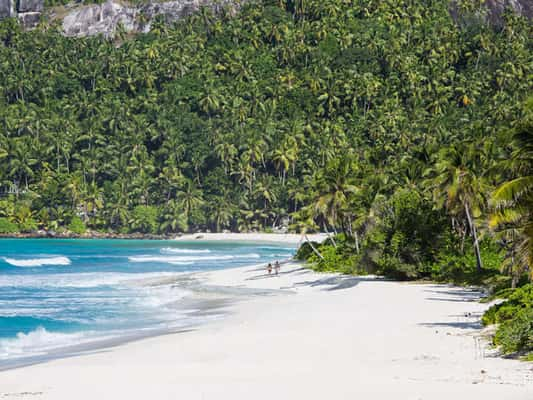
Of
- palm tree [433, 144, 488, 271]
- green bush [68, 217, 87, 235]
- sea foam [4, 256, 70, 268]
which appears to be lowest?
sea foam [4, 256, 70, 268]

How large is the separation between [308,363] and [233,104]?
134 m

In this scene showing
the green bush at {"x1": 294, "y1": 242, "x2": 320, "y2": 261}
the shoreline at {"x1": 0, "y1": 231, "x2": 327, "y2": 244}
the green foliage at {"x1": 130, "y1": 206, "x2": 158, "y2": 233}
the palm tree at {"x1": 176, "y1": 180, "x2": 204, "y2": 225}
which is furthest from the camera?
the palm tree at {"x1": 176, "y1": 180, "x2": 204, "y2": 225}

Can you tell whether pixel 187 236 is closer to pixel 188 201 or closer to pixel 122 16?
A: pixel 188 201

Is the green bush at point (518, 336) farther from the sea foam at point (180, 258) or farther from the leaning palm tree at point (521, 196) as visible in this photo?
the sea foam at point (180, 258)

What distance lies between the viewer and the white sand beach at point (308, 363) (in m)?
16.0

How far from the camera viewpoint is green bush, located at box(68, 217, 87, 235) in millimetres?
131250

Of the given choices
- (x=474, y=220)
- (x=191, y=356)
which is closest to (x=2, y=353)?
(x=191, y=356)

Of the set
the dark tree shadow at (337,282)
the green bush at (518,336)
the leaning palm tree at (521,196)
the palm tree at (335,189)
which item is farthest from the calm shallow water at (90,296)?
the leaning palm tree at (521,196)

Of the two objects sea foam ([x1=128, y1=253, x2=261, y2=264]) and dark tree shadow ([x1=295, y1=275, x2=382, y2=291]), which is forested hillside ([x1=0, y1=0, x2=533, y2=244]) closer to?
sea foam ([x1=128, y1=253, x2=261, y2=264])

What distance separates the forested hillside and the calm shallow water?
43.6m

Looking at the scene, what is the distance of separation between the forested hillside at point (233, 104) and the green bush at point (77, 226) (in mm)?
289

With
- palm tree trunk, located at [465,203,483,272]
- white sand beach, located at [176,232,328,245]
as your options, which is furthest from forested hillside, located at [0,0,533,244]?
palm tree trunk, located at [465,203,483,272]

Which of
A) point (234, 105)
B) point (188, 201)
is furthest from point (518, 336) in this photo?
point (234, 105)

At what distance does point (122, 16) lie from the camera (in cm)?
19712
